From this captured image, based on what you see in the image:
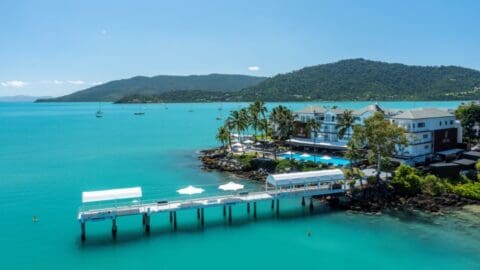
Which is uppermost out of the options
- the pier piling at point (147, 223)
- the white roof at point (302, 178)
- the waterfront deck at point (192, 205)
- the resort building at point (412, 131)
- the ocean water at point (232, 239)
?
the resort building at point (412, 131)

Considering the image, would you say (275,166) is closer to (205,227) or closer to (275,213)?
(275,213)

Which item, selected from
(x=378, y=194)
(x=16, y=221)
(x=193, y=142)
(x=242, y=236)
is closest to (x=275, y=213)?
(x=242, y=236)

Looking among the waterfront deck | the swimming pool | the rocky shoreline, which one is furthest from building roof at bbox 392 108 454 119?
the waterfront deck

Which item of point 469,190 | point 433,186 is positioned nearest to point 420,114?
point 433,186

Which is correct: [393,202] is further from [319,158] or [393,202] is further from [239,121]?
[239,121]

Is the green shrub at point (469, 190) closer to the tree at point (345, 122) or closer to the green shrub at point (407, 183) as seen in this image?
the green shrub at point (407, 183)

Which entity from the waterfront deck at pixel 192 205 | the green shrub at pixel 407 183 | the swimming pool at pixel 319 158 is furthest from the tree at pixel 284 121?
the green shrub at pixel 407 183
